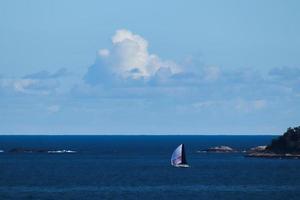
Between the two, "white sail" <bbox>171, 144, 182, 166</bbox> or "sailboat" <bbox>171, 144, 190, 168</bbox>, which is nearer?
"sailboat" <bbox>171, 144, 190, 168</bbox>

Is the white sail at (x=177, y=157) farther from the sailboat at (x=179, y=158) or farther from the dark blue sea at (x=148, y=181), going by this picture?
the dark blue sea at (x=148, y=181)

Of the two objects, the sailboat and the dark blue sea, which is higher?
the sailboat

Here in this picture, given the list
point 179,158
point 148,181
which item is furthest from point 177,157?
point 148,181

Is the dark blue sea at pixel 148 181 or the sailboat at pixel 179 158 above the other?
the sailboat at pixel 179 158

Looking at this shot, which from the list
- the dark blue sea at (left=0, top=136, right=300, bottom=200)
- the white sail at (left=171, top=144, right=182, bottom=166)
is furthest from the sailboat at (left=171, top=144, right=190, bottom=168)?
the dark blue sea at (left=0, top=136, right=300, bottom=200)

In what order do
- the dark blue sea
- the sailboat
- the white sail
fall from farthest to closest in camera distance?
the white sail < the sailboat < the dark blue sea

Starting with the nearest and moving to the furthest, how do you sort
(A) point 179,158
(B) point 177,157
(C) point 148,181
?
(C) point 148,181 < (A) point 179,158 < (B) point 177,157

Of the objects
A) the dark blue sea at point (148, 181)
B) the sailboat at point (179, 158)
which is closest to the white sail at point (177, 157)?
the sailboat at point (179, 158)

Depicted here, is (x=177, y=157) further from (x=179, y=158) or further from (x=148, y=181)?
(x=148, y=181)

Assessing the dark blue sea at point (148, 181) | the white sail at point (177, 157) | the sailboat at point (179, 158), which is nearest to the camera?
the dark blue sea at point (148, 181)

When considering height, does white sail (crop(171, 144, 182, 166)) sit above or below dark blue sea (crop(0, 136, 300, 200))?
above

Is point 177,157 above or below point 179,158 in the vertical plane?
above

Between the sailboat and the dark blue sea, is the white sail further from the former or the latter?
the dark blue sea

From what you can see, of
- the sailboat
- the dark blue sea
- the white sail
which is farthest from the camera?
the white sail
